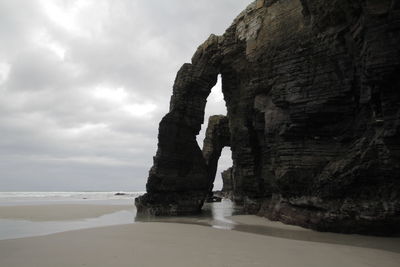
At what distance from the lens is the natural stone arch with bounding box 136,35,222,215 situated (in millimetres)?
27875

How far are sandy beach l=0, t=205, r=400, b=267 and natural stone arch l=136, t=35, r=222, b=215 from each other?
14056 mm

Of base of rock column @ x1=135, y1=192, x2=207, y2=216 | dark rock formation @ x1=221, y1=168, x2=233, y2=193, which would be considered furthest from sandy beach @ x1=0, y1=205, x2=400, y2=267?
dark rock formation @ x1=221, y1=168, x2=233, y2=193

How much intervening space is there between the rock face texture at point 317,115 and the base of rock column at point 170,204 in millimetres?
85

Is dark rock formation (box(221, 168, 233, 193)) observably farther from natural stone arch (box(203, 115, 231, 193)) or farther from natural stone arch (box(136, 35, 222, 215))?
natural stone arch (box(136, 35, 222, 215))

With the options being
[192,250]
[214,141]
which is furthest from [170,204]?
[214,141]

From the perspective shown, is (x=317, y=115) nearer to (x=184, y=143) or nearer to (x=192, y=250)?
(x=192, y=250)

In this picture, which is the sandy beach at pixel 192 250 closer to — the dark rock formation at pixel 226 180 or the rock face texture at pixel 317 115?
the rock face texture at pixel 317 115

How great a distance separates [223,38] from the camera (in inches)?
1109

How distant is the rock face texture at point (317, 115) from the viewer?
12.8m

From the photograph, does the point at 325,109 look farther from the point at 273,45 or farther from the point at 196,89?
the point at 196,89

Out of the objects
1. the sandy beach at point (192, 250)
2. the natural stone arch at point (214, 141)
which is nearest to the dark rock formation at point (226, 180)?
the natural stone arch at point (214, 141)

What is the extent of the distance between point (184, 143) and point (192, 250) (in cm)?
1942

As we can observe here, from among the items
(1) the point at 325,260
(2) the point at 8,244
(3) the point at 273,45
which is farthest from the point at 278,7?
(2) the point at 8,244

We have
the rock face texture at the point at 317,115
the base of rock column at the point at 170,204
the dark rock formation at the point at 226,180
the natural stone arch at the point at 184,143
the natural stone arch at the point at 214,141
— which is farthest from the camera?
the dark rock formation at the point at 226,180
